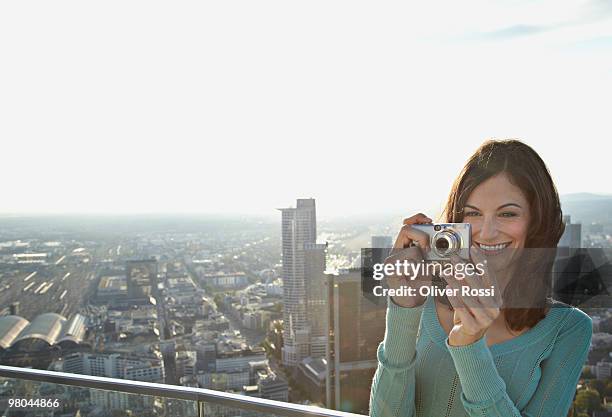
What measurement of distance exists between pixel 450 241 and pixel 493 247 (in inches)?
3.7

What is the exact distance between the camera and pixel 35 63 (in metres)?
4.80

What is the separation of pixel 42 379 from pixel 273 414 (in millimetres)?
1105

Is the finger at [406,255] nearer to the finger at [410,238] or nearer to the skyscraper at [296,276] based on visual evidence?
the finger at [410,238]

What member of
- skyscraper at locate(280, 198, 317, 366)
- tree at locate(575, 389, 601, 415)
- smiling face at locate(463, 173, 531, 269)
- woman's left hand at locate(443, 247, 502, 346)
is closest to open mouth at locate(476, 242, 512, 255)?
smiling face at locate(463, 173, 531, 269)

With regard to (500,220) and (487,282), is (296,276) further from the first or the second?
(487,282)

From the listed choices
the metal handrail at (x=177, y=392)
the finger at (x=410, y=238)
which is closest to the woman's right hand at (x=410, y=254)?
the finger at (x=410, y=238)

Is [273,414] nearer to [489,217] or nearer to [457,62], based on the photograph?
[489,217]

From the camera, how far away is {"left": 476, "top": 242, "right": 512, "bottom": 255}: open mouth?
2.86 feet

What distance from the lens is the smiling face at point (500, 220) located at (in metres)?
0.86

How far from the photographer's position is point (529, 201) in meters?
0.87

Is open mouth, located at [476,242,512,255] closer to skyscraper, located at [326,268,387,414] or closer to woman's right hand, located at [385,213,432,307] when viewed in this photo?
woman's right hand, located at [385,213,432,307]

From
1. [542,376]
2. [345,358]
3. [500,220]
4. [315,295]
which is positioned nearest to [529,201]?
[500,220]

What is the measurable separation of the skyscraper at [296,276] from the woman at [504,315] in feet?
11.4

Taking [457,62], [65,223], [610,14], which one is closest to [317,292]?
[457,62]
